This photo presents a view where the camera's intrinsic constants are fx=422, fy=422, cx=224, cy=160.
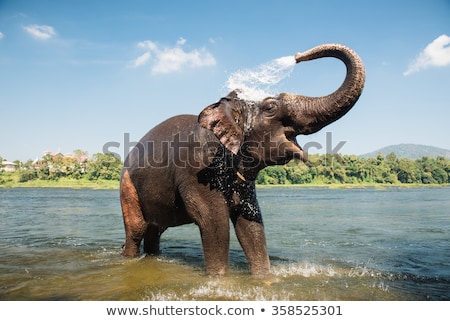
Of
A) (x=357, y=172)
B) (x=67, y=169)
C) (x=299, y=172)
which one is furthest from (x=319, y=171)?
(x=67, y=169)

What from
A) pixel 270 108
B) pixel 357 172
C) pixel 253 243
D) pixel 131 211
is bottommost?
pixel 253 243

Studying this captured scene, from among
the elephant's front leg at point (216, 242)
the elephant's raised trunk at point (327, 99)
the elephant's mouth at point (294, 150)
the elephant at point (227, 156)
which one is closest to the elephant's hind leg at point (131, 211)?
the elephant at point (227, 156)

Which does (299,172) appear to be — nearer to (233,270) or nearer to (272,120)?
(233,270)

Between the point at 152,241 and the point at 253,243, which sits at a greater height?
the point at 253,243

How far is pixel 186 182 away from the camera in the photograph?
18.7 feet

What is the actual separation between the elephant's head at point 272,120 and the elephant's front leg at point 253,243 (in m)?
0.97

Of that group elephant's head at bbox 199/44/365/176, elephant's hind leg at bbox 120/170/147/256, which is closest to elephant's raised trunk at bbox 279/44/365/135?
elephant's head at bbox 199/44/365/176

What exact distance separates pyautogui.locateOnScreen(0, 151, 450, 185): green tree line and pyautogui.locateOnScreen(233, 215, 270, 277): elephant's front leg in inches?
2580

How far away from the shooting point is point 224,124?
17.1ft

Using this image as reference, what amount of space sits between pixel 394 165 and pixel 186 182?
8856cm

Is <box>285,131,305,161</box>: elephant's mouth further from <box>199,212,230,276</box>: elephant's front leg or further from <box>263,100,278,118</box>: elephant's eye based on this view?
<box>199,212,230,276</box>: elephant's front leg

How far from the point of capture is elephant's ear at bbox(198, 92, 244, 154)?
5.22 meters

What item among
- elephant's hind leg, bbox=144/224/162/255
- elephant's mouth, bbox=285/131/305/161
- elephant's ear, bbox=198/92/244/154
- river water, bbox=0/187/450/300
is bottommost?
river water, bbox=0/187/450/300

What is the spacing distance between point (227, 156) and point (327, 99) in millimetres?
1530
